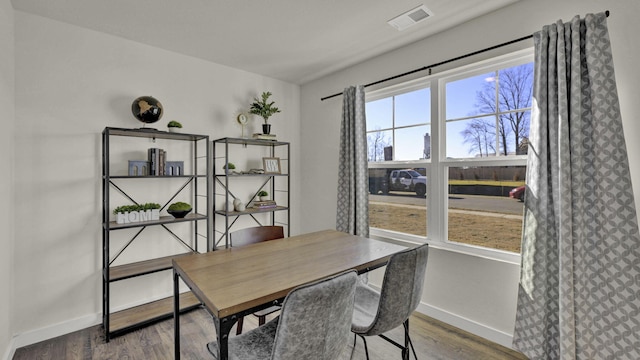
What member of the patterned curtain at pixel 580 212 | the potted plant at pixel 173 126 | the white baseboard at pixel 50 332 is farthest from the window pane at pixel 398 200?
the white baseboard at pixel 50 332

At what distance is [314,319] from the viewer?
3.65 ft

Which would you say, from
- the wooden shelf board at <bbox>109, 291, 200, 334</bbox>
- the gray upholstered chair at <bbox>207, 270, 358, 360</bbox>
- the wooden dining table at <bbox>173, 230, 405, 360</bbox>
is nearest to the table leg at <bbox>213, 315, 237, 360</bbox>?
the wooden dining table at <bbox>173, 230, 405, 360</bbox>

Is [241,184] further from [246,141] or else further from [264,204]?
[246,141]

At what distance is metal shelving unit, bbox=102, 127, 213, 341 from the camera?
2.31 m

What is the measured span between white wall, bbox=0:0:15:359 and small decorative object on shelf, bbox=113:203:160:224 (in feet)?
2.12

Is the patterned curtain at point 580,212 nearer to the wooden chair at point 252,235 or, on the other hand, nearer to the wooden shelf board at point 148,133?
the wooden chair at point 252,235

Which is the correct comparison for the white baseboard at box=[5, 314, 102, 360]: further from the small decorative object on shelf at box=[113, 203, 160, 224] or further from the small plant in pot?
the small plant in pot

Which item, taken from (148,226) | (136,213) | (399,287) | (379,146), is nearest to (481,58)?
(379,146)

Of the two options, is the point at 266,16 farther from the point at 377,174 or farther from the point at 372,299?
the point at 372,299

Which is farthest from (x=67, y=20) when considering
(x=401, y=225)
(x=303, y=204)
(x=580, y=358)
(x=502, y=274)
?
(x=580, y=358)

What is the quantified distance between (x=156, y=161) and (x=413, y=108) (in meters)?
2.47

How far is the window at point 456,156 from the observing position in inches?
86.4

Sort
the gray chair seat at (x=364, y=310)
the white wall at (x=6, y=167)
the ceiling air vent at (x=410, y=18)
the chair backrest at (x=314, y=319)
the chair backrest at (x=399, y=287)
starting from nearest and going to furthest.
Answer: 1. the chair backrest at (x=314, y=319)
2. the chair backrest at (x=399, y=287)
3. the gray chair seat at (x=364, y=310)
4. the white wall at (x=6, y=167)
5. the ceiling air vent at (x=410, y=18)

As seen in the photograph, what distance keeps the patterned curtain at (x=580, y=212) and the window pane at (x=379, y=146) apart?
1342 millimetres
